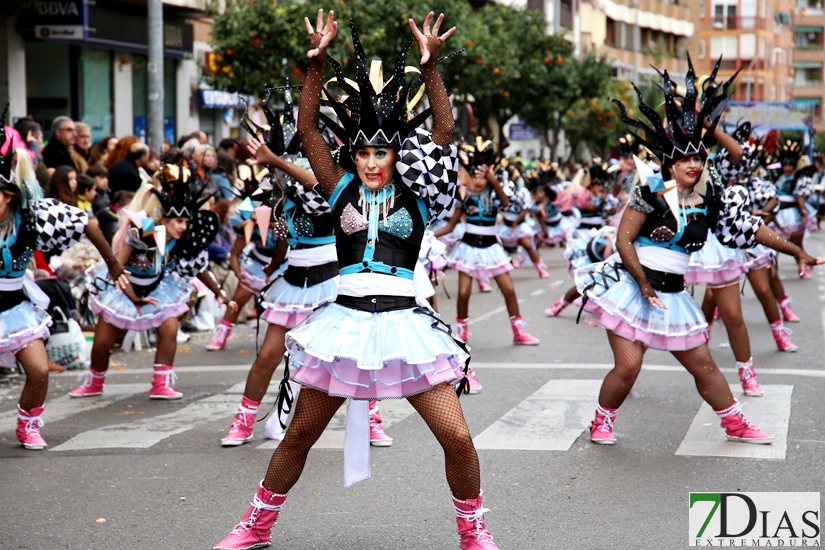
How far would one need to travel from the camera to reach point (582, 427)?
7637 millimetres

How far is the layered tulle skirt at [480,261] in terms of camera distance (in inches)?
464

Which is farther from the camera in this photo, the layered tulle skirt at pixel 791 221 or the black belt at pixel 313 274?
the layered tulle skirt at pixel 791 221

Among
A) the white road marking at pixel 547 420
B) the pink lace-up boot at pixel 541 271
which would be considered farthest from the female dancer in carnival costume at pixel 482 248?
the pink lace-up boot at pixel 541 271

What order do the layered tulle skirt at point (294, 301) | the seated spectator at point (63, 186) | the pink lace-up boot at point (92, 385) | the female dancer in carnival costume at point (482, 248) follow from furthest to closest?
the female dancer in carnival costume at point (482, 248) → the seated spectator at point (63, 186) → the pink lace-up boot at point (92, 385) → the layered tulle skirt at point (294, 301)

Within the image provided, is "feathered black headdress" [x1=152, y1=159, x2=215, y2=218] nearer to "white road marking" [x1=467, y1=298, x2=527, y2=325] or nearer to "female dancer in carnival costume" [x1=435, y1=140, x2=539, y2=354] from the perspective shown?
"female dancer in carnival costume" [x1=435, y1=140, x2=539, y2=354]

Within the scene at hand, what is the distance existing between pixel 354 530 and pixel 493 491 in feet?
3.28

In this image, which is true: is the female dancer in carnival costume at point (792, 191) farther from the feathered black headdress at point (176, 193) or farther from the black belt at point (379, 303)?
the black belt at point (379, 303)

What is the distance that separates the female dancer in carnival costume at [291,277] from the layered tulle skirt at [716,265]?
3.31 metres

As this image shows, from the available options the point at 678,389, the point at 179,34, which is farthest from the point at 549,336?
the point at 179,34

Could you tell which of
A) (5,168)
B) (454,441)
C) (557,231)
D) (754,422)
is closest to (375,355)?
(454,441)

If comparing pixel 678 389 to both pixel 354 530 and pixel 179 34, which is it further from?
pixel 179 34

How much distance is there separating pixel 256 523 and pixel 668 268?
337 cm

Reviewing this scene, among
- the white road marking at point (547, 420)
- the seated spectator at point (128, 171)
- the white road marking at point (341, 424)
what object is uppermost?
the seated spectator at point (128, 171)

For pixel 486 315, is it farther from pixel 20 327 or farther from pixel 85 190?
pixel 20 327
